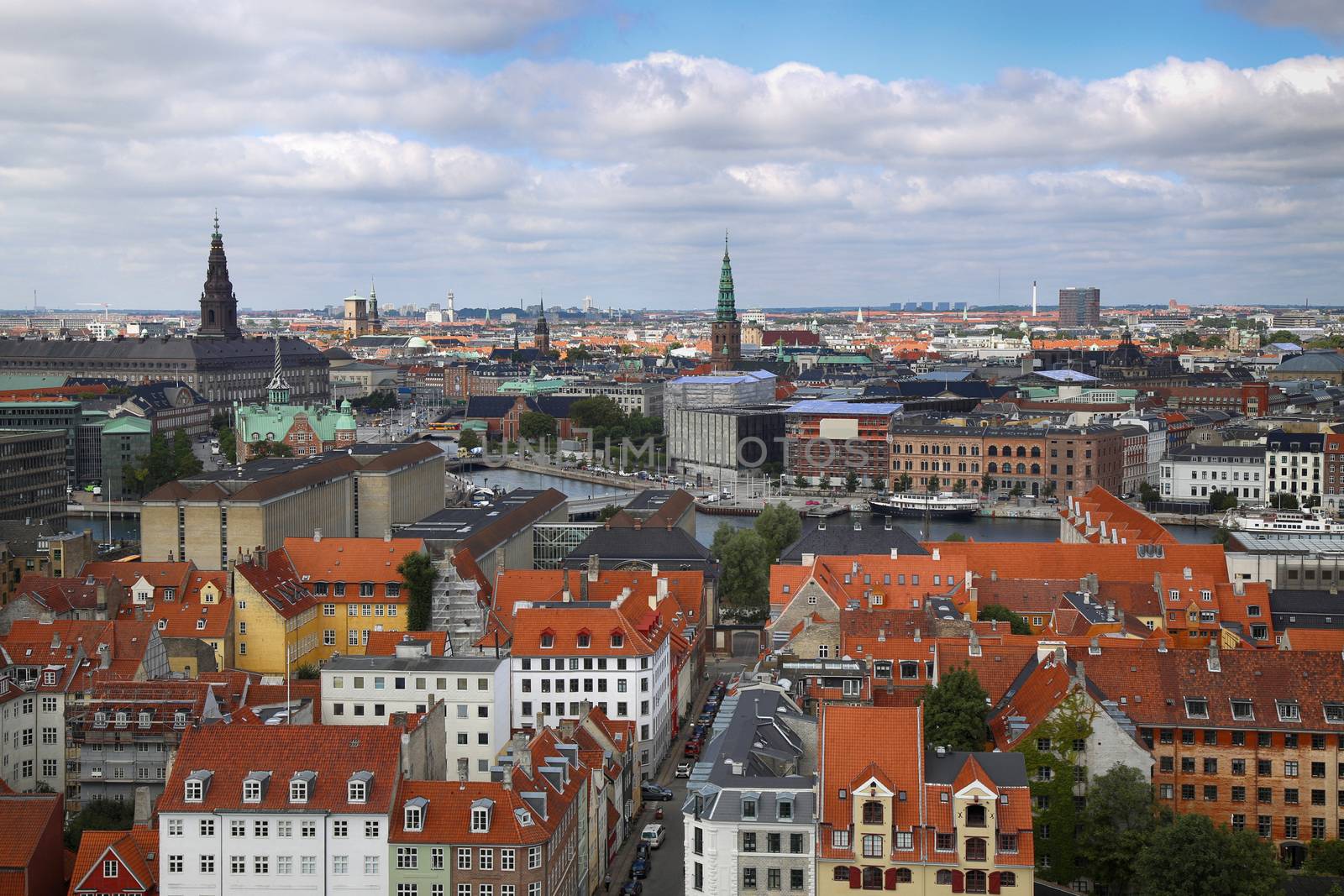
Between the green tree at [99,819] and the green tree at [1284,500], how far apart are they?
6112 centimetres

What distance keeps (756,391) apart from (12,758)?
92619 millimetres

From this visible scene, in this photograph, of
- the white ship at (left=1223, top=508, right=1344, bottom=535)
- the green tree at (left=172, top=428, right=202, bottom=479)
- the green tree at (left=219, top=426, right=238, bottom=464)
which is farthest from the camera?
the green tree at (left=219, top=426, right=238, bottom=464)

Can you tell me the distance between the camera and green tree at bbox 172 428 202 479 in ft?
273

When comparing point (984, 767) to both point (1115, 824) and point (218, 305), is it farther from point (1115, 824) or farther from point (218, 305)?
point (218, 305)

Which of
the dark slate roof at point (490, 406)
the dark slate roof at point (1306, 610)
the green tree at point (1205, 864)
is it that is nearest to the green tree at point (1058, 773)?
the green tree at point (1205, 864)

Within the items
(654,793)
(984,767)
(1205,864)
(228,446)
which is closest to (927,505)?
(228,446)

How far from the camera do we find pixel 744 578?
4875 centimetres

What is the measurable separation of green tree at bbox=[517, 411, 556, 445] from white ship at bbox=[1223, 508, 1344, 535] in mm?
52239

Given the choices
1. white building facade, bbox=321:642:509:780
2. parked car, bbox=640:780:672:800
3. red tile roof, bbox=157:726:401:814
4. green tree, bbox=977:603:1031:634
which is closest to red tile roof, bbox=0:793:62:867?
red tile roof, bbox=157:726:401:814

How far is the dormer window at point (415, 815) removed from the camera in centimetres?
2277

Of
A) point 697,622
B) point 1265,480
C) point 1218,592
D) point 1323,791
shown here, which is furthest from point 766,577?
point 1265,480

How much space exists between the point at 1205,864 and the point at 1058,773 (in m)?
3.51

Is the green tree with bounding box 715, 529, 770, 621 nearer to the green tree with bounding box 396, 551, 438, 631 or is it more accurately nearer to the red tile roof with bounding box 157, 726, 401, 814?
the green tree with bounding box 396, 551, 438, 631

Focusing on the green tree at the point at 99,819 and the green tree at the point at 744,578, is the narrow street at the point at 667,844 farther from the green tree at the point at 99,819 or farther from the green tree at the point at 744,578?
the green tree at the point at 744,578
